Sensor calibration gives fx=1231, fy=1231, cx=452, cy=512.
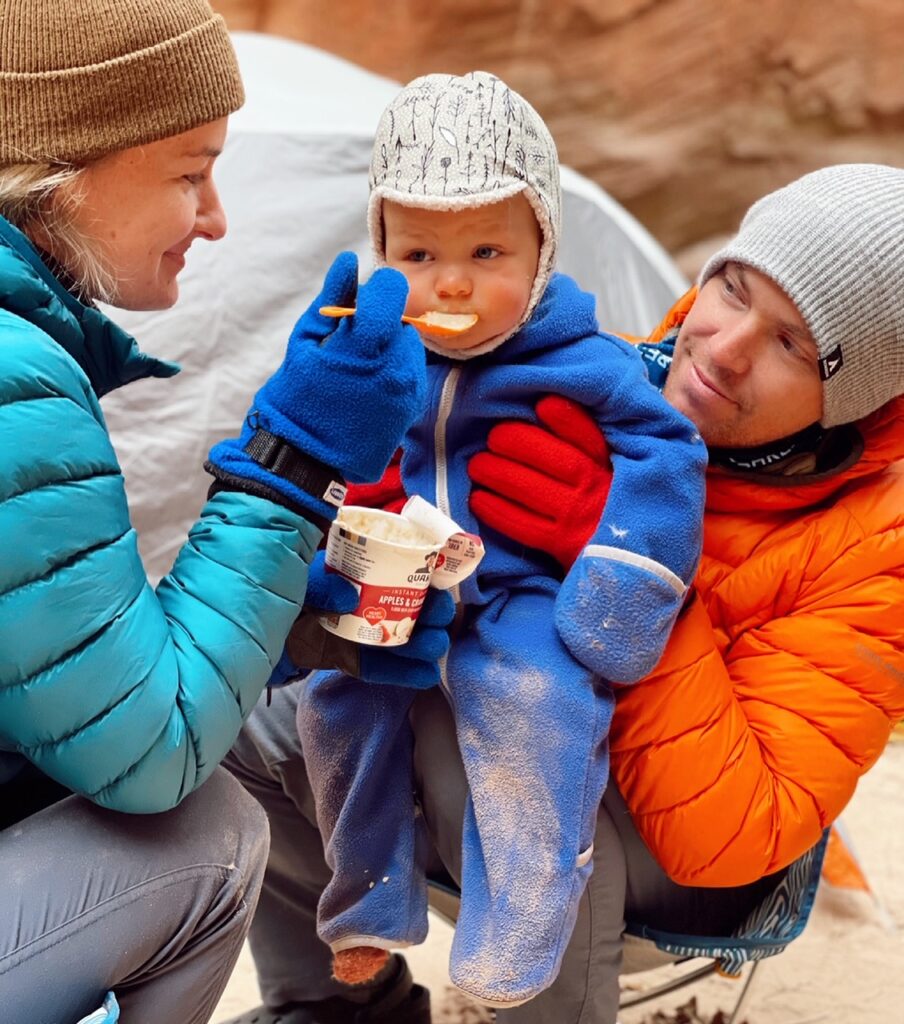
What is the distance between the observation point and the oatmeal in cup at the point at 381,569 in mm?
1188

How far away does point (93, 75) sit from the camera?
114 centimetres

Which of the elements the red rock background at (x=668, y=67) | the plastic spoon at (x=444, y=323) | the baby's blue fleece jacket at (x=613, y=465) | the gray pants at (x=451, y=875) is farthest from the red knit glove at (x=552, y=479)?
the red rock background at (x=668, y=67)

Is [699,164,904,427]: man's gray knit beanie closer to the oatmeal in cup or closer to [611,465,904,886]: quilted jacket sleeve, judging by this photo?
[611,465,904,886]: quilted jacket sleeve

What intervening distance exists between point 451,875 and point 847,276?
0.79 m

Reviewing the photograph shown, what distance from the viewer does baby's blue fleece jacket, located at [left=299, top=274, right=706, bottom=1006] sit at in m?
1.23

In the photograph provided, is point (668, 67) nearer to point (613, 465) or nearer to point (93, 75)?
point (613, 465)

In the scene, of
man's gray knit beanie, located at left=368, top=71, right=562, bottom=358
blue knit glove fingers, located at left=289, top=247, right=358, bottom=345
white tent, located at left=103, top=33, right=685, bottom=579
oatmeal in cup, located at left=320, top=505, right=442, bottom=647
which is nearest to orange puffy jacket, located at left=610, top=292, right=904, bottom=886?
oatmeal in cup, located at left=320, top=505, right=442, bottom=647

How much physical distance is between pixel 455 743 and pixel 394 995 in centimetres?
44

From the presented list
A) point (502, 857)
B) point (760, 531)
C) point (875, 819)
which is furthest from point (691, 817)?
point (875, 819)

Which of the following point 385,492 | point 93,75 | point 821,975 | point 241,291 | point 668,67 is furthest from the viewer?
point 668,67

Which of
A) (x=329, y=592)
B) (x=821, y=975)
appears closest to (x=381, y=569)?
(x=329, y=592)

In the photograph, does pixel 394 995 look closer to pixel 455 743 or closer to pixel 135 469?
pixel 455 743

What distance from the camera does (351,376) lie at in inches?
43.6

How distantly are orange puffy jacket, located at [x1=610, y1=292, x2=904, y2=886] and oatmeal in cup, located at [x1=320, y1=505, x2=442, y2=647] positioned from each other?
28cm
